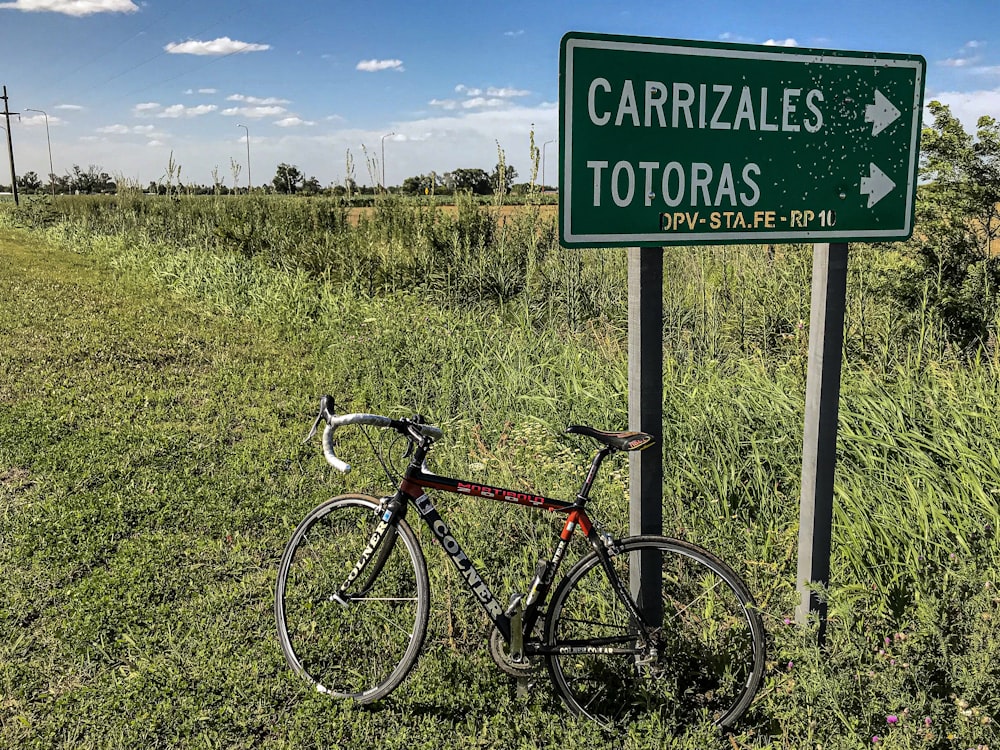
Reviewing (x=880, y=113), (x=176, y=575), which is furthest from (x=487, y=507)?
(x=880, y=113)

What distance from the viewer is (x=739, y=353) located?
17.8 feet

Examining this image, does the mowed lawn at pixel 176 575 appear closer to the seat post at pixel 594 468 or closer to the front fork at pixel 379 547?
the front fork at pixel 379 547

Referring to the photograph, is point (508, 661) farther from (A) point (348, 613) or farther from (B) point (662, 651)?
(A) point (348, 613)

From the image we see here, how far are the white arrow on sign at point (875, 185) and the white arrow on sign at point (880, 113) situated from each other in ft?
0.39

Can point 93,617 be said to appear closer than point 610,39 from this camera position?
No

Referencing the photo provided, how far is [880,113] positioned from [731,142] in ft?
1.81

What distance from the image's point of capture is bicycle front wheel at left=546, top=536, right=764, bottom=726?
8.80 ft

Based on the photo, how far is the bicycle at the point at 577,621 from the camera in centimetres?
268

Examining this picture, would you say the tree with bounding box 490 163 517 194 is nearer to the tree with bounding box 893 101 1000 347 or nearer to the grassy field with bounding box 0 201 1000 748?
the grassy field with bounding box 0 201 1000 748

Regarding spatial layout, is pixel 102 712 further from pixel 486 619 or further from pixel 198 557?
pixel 486 619

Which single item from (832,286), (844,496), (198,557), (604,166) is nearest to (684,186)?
(604,166)

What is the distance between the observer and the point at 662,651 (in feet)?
9.10

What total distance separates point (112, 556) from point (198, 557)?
46 centimetres

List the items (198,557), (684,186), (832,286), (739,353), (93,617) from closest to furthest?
1. (684,186)
2. (832,286)
3. (93,617)
4. (198,557)
5. (739,353)
